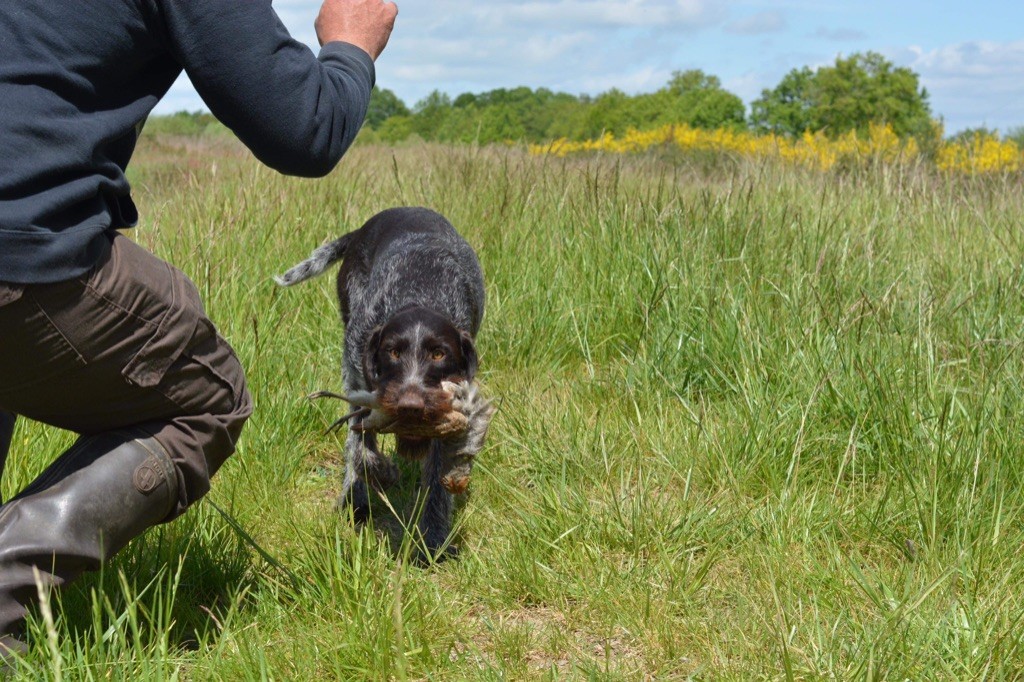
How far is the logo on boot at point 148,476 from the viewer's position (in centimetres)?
236

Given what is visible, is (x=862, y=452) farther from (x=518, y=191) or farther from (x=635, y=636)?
(x=518, y=191)

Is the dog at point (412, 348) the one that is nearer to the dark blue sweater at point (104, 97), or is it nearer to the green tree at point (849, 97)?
the dark blue sweater at point (104, 97)

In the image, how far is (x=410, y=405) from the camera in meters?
3.21

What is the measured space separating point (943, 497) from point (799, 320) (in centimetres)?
127

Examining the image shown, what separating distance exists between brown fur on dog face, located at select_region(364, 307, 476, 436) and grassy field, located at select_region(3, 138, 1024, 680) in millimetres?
458

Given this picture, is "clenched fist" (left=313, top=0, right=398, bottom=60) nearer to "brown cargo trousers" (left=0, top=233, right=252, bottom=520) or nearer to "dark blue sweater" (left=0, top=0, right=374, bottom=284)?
"dark blue sweater" (left=0, top=0, right=374, bottom=284)

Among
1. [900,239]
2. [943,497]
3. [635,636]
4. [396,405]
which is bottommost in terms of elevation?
[635,636]

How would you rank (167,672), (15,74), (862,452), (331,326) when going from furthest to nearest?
1. (331,326)
2. (862,452)
3. (167,672)
4. (15,74)

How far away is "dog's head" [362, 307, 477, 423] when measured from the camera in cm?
361

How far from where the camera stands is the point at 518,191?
6641mm

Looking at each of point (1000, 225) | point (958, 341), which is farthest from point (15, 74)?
point (1000, 225)

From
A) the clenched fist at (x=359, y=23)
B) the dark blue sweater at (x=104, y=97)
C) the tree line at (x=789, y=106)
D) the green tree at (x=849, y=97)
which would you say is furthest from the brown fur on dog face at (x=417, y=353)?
the green tree at (x=849, y=97)

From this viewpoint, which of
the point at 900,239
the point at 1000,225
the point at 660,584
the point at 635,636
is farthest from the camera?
the point at 1000,225

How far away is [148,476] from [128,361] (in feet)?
0.99
